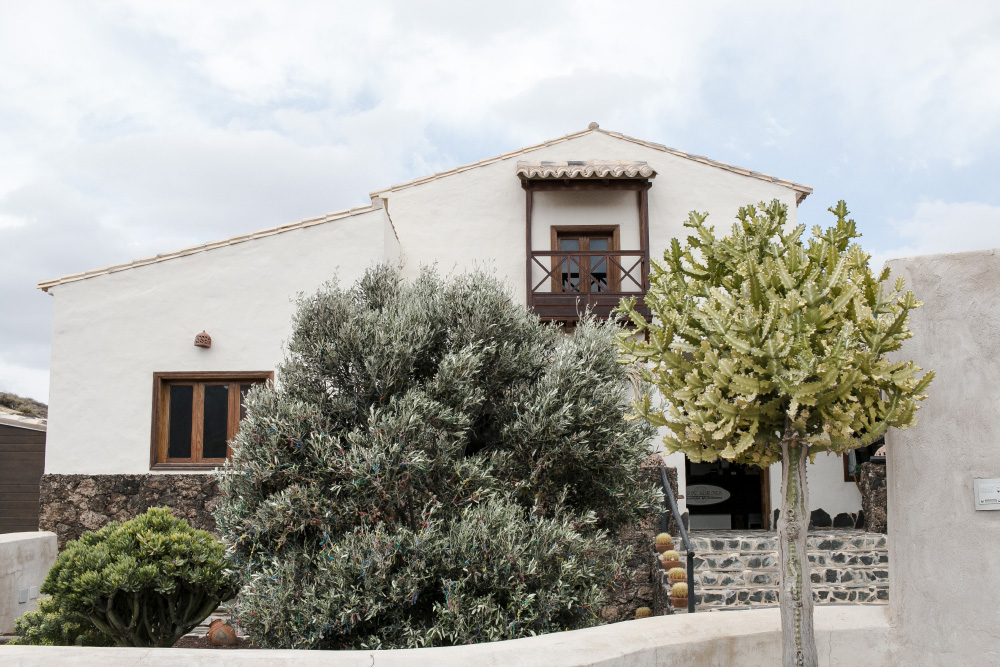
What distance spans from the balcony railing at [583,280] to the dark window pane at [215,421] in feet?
15.8

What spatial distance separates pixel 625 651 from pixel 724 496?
11.5 meters

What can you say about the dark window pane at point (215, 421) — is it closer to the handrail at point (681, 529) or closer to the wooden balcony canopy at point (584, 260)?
the wooden balcony canopy at point (584, 260)

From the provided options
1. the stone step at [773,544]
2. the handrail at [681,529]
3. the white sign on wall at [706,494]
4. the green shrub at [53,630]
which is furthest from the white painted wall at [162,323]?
the white sign on wall at [706,494]

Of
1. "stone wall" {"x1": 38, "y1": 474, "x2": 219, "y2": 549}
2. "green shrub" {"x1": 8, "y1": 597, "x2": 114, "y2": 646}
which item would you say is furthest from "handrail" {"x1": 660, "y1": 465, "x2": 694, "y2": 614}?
"stone wall" {"x1": 38, "y1": 474, "x2": 219, "y2": 549}

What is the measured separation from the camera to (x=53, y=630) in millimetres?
5695

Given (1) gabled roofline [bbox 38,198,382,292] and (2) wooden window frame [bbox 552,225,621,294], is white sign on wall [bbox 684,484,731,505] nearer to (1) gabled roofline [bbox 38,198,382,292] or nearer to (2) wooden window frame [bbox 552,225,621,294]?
(2) wooden window frame [bbox 552,225,621,294]

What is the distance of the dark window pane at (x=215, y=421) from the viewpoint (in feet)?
31.6

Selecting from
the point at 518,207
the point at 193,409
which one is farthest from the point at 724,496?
the point at 193,409

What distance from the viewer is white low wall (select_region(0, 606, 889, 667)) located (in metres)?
3.46

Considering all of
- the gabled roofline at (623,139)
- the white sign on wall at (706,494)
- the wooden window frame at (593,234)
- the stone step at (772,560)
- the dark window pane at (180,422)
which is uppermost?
the gabled roofline at (623,139)

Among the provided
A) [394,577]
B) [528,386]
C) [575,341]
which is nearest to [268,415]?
[394,577]

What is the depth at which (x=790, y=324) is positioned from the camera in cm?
340

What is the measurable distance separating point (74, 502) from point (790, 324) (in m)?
9.12

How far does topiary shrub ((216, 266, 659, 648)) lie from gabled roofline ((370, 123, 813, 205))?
7.06 m
